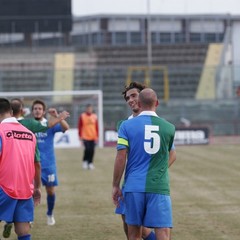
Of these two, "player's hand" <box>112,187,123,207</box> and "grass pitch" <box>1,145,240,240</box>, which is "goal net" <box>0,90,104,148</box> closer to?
"grass pitch" <box>1,145,240,240</box>

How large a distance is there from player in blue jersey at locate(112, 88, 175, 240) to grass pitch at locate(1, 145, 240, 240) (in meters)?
2.93

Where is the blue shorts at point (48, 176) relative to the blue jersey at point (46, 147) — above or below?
below

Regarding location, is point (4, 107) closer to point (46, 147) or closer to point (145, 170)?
point (145, 170)

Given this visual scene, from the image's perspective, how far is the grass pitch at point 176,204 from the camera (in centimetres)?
975

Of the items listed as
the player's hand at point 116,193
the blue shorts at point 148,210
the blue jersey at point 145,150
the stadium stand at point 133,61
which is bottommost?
the blue shorts at point 148,210

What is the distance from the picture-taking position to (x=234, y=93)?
126 feet

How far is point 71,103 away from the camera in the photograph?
34.8 metres

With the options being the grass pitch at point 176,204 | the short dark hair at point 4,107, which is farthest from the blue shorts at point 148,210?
the grass pitch at point 176,204

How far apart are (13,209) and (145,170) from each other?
1482 mm

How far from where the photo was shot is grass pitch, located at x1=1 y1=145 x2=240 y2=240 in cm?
975

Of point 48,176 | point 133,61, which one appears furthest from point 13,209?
point 133,61

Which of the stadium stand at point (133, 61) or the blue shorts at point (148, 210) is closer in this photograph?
the blue shorts at point (148, 210)

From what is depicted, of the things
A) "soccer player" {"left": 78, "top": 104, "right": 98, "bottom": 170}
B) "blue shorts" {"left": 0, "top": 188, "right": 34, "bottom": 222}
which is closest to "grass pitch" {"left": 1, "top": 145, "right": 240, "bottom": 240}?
"soccer player" {"left": 78, "top": 104, "right": 98, "bottom": 170}

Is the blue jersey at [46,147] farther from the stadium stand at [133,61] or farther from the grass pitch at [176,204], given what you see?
the stadium stand at [133,61]
